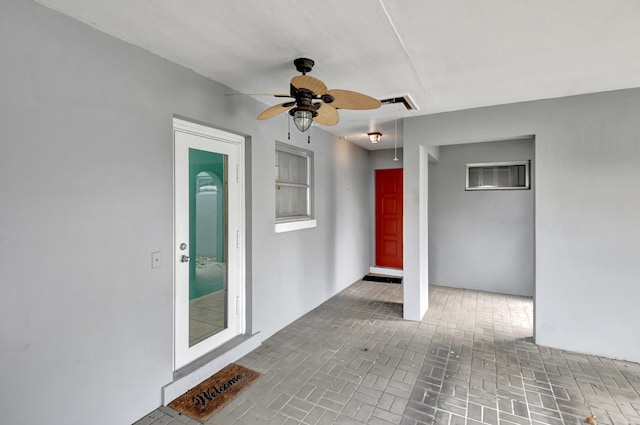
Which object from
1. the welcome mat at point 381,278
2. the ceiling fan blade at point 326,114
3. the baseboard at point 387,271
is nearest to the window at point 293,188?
the ceiling fan blade at point 326,114

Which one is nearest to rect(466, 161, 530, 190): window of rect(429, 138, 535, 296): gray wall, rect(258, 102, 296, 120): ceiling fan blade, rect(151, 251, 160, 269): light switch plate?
rect(429, 138, 535, 296): gray wall

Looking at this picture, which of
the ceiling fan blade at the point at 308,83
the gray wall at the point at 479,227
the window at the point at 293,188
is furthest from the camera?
the gray wall at the point at 479,227

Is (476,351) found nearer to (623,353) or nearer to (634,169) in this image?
(623,353)

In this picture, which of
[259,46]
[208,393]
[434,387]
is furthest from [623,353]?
[259,46]

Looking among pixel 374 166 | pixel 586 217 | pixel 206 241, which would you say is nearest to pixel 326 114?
pixel 206 241

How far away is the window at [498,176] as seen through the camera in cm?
479

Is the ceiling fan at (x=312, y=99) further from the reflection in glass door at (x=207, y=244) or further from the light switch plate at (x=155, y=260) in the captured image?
the light switch plate at (x=155, y=260)

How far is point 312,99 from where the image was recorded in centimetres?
220

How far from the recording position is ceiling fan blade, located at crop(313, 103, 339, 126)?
230 cm

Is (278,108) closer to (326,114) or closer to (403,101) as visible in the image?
(326,114)

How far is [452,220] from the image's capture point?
5.26 meters

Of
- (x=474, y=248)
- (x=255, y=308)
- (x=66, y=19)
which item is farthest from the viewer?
(x=474, y=248)

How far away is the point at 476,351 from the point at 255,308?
227 cm

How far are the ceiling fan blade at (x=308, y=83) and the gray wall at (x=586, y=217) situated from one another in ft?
7.83
